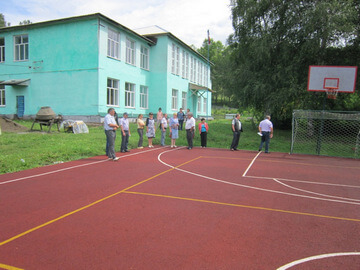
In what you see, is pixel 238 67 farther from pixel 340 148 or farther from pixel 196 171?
pixel 196 171

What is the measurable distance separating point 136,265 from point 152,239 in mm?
708

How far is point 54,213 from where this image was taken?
500 centimetres

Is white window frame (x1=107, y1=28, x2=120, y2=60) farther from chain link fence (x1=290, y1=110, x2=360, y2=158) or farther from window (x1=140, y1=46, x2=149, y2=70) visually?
chain link fence (x1=290, y1=110, x2=360, y2=158)

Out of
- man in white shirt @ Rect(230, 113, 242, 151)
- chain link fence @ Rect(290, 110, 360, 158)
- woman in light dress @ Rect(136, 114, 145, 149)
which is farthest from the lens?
chain link fence @ Rect(290, 110, 360, 158)

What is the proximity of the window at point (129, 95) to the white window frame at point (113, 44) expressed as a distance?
127 inches

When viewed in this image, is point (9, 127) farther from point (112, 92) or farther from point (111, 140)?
point (111, 140)

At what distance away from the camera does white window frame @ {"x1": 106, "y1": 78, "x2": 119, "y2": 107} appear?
2420cm

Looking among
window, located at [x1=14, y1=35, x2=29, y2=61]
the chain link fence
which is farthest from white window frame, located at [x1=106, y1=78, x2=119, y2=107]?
the chain link fence

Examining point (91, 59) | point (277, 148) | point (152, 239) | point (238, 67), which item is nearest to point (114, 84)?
point (91, 59)

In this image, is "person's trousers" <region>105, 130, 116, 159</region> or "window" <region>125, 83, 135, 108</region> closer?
"person's trousers" <region>105, 130, 116, 159</region>

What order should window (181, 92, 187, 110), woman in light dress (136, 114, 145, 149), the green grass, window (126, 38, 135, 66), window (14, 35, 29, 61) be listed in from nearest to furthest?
the green grass, woman in light dress (136, 114, 145, 149), window (14, 35, 29, 61), window (126, 38, 135, 66), window (181, 92, 187, 110)

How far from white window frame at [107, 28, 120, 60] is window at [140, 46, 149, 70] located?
14.4 ft

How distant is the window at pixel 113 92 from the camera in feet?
79.5

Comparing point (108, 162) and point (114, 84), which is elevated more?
point (114, 84)
